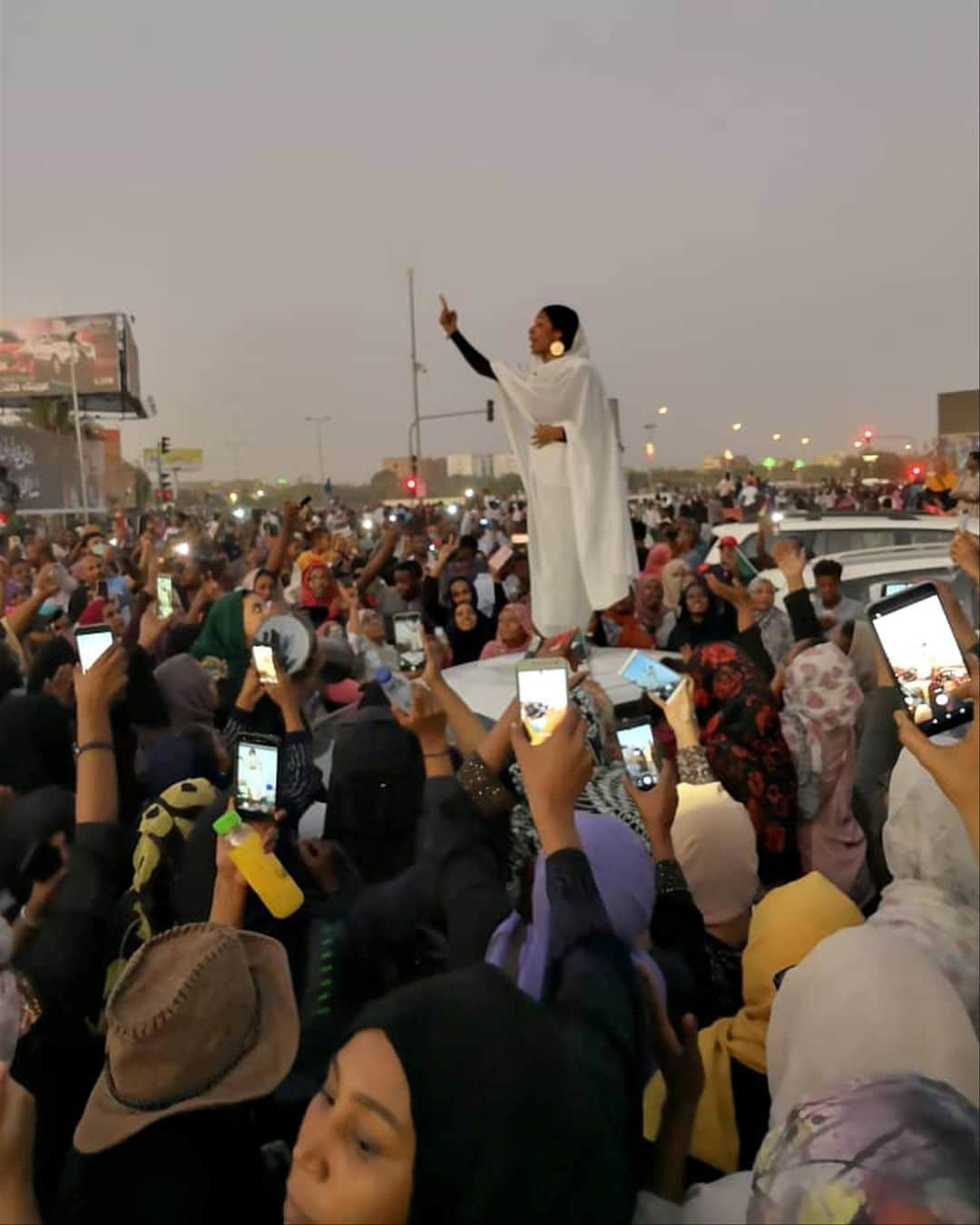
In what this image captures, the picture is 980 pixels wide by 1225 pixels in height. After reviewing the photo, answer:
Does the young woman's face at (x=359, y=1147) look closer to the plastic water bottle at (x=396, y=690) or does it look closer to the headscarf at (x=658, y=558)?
the plastic water bottle at (x=396, y=690)

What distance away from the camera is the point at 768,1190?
1224 mm

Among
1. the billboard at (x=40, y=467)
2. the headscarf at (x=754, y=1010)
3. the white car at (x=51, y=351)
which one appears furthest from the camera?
the white car at (x=51, y=351)

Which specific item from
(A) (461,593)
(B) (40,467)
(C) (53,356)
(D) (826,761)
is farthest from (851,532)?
(C) (53,356)

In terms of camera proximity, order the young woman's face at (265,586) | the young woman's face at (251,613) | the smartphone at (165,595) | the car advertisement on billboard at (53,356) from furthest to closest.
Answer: the car advertisement on billboard at (53,356)
the smartphone at (165,595)
the young woman's face at (265,586)
the young woman's face at (251,613)

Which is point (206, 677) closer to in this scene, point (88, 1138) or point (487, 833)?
point (487, 833)

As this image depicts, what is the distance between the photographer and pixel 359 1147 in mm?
1240

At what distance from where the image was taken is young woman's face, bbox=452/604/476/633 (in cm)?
750

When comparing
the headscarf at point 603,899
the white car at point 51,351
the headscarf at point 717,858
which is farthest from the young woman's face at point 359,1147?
the white car at point 51,351

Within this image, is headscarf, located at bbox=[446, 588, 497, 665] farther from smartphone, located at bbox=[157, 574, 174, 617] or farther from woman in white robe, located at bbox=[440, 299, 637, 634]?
smartphone, located at bbox=[157, 574, 174, 617]

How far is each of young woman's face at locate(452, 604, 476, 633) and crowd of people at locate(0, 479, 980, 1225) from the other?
3296 mm

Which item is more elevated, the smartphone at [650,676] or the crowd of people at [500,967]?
the smartphone at [650,676]

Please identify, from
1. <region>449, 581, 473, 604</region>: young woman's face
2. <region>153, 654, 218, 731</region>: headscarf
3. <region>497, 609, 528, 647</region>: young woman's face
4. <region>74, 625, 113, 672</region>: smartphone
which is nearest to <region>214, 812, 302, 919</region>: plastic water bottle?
<region>74, 625, 113, 672</region>: smartphone

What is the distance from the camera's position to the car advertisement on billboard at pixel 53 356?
57844mm

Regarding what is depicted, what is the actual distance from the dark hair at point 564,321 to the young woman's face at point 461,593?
2.28 metres
